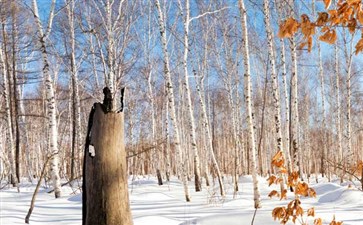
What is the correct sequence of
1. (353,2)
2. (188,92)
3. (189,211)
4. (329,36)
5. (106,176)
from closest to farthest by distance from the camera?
(353,2) < (329,36) < (106,176) < (189,211) < (188,92)

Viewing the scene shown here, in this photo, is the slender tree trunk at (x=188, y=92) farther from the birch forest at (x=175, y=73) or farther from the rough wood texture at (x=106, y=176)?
the rough wood texture at (x=106, y=176)

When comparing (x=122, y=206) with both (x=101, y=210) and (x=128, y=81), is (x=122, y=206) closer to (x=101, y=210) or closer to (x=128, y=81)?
(x=101, y=210)

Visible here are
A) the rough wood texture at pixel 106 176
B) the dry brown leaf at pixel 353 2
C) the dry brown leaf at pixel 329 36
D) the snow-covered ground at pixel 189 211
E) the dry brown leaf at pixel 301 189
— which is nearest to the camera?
the dry brown leaf at pixel 353 2

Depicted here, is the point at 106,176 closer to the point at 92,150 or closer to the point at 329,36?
the point at 92,150

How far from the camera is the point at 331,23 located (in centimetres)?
135

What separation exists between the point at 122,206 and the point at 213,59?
1750 centimetres

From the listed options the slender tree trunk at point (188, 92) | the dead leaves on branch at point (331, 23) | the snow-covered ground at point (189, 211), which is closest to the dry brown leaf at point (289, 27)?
the dead leaves on branch at point (331, 23)

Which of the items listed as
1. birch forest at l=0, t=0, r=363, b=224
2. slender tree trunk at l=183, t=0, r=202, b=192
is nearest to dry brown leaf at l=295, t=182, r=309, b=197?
birch forest at l=0, t=0, r=363, b=224

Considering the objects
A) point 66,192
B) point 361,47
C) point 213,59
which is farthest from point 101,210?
point 213,59

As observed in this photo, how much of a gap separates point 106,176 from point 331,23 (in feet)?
3.73

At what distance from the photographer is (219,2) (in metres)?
16.4

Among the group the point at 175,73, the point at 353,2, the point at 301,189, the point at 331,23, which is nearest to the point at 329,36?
the point at 331,23

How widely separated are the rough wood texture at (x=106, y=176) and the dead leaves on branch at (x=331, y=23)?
2.83 feet

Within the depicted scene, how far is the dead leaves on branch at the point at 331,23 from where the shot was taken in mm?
1290
